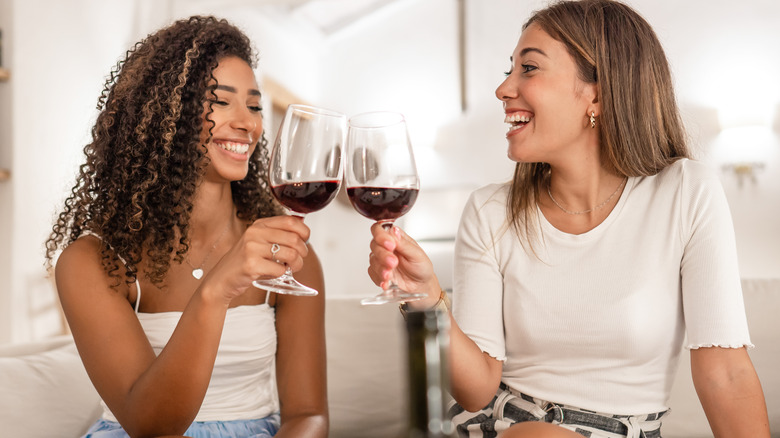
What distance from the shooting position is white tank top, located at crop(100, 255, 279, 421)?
4.91 ft

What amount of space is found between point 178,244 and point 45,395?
0.55 meters

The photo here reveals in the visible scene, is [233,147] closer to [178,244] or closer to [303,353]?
[178,244]

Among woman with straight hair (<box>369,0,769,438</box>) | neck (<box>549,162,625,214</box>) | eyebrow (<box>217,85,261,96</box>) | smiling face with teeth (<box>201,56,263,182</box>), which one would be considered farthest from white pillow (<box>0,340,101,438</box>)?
neck (<box>549,162,625,214</box>)

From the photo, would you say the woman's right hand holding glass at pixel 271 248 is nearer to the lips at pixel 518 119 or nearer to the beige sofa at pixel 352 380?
the beige sofa at pixel 352 380

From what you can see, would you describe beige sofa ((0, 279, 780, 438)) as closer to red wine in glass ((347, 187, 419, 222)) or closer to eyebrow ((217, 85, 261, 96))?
red wine in glass ((347, 187, 419, 222))

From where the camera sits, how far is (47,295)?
149 inches

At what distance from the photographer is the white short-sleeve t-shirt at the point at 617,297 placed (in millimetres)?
1363

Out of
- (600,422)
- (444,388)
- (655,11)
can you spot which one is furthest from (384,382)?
(655,11)

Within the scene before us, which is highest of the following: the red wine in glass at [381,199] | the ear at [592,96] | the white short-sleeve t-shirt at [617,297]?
the ear at [592,96]

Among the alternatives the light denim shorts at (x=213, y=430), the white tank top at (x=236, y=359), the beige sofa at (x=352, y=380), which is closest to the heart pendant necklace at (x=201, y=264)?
the white tank top at (x=236, y=359)

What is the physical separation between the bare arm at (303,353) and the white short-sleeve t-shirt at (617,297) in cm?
34

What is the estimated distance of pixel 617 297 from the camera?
4.61 ft

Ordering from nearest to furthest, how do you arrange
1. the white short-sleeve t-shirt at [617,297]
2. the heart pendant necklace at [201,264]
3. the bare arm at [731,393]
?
the bare arm at [731,393] → the white short-sleeve t-shirt at [617,297] → the heart pendant necklace at [201,264]

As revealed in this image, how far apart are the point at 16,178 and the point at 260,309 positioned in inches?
102
